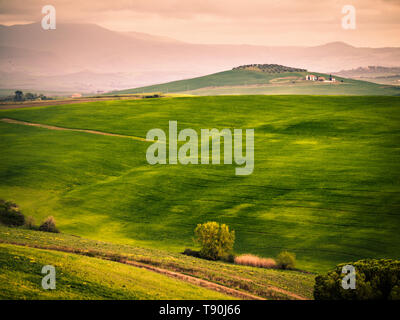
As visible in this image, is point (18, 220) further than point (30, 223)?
Yes

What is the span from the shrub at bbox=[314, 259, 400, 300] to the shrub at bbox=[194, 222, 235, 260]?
40.5 ft

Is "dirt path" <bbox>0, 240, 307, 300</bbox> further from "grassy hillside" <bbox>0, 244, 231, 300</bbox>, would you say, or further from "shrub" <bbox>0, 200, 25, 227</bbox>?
"shrub" <bbox>0, 200, 25, 227</bbox>

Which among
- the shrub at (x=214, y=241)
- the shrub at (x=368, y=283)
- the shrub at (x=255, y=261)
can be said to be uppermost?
the shrub at (x=368, y=283)

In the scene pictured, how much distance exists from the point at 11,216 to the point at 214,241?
70.1 feet

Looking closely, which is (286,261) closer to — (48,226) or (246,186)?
(246,186)

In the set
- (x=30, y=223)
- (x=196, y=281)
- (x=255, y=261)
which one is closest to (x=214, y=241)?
(x=255, y=261)

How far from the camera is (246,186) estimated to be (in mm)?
50875

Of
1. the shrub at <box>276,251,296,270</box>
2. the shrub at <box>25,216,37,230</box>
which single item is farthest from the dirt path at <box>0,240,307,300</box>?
the shrub at <box>25,216,37,230</box>

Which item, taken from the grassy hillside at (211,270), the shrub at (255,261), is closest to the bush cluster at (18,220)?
the grassy hillside at (211,270)

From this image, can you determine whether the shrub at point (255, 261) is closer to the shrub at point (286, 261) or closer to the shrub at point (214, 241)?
the shrub at point (286, 261)

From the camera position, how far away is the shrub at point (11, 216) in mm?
42406

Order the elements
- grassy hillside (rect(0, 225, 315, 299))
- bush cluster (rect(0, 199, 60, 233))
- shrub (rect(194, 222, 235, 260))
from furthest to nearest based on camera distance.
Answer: bush cluster (rect(0, 199, 60, 233)) → shrub (rect(194, 222, 235, 260)) → grassy hillside (rect(0, 225, 315, 299))

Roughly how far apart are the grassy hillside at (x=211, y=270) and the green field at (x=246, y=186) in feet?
16.9

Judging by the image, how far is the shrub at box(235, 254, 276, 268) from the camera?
1380 inches
